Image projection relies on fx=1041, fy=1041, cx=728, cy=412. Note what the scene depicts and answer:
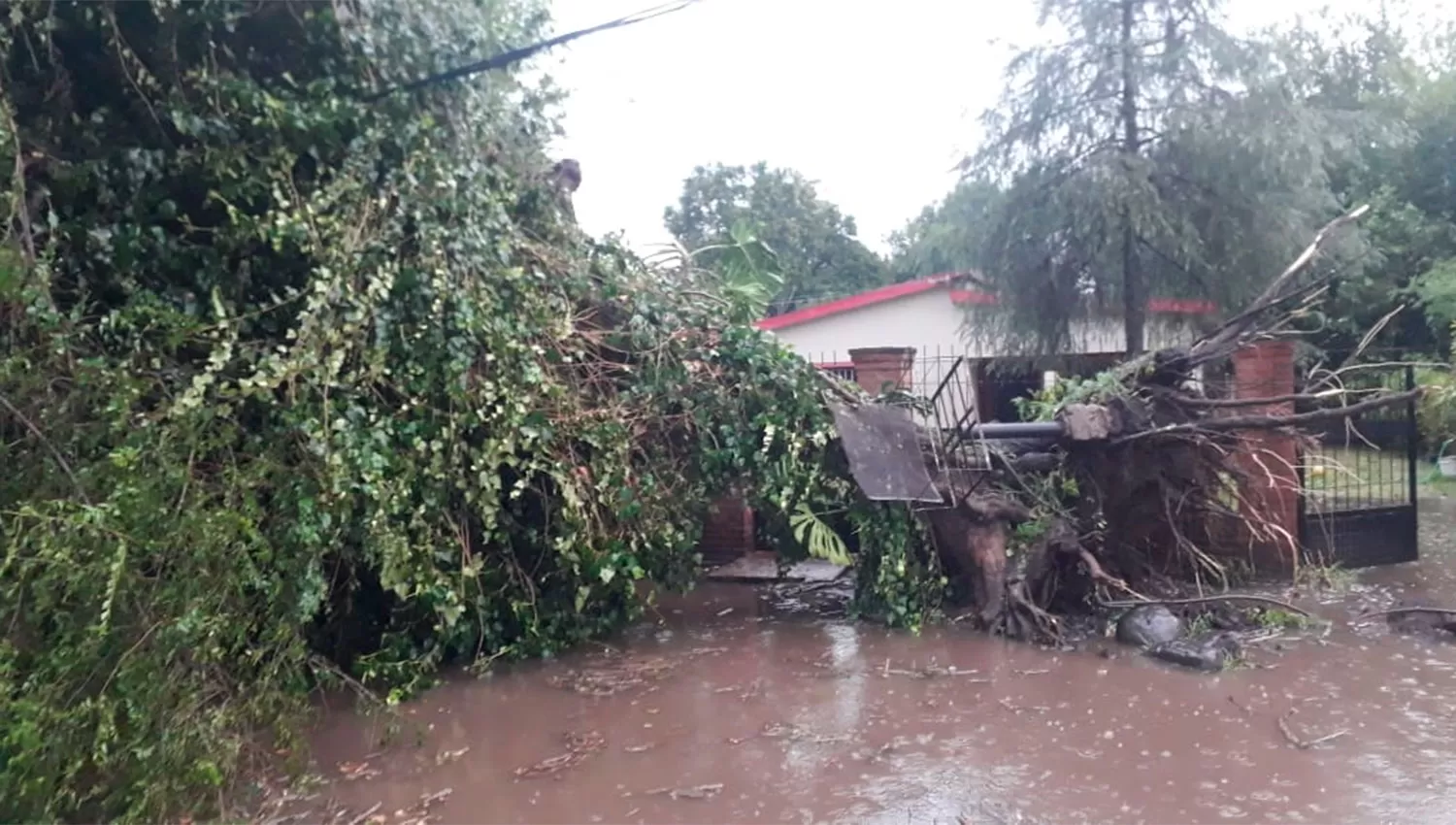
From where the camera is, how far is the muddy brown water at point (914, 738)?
15.3 feet

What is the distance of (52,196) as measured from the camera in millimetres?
5508

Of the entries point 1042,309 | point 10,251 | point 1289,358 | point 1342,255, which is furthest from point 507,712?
point 1342,255

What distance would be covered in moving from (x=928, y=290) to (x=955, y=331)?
79 centimetres

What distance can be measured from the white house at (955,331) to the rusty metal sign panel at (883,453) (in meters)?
4.74

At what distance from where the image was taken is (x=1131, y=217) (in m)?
13.6

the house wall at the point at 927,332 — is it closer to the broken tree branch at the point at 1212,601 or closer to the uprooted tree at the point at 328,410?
the uprooted tree at the point at 328,410

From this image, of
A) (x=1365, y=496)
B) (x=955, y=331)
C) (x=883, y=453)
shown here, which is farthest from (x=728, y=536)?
(x=955, y=331)

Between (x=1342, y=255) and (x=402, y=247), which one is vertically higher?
(x=1342, y=255)

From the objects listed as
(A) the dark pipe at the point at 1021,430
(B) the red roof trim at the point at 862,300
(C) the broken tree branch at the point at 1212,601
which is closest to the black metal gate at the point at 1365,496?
(C) the broken tree branch at the point at 1212,601

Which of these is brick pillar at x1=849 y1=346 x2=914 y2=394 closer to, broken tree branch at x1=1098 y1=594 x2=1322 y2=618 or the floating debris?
broken tree branch at x1=1098 y1=594 x2=1322 y2=618

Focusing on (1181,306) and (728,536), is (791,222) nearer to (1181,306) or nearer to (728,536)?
(1181,306)

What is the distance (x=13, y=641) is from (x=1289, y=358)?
30.7 feet

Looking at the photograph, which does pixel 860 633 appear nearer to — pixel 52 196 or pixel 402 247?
pixel 402 247

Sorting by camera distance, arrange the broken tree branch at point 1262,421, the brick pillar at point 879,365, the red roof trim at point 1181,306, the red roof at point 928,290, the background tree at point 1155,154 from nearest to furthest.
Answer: the broken tree branch at point 1262,421 < the brick pillar at point 879,365 < the background tree at point 1155,154 < the red roof trim at point 1181,306 < the red roof at point 928,290
